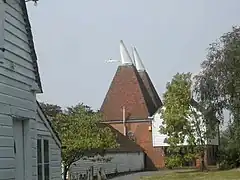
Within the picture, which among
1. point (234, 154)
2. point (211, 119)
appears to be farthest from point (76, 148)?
point (234, 154)

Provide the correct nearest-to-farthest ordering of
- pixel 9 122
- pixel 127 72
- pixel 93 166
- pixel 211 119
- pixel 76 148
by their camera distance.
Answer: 1. pixel 9 122
2. pixel 76 148
3. pixel 211 119
4. pixel 93 166
5. pixel 127 72

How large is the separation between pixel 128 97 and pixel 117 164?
25.2m

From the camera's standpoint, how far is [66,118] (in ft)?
121

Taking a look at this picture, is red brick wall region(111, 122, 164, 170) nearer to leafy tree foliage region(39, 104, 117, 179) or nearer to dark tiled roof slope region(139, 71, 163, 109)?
dark tiled roof slope region(139, 71, 163, 109)

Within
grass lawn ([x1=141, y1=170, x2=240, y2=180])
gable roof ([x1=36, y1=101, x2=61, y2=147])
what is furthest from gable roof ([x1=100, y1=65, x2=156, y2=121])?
gable roof ([x1=36, y1=101, x2=61, y2=147])

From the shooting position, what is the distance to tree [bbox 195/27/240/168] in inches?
1682

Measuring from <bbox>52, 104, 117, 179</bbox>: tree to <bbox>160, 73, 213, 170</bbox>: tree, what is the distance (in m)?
30.8

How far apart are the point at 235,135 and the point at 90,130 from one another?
11311mm

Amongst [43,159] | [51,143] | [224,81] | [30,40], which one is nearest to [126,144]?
[224,81]

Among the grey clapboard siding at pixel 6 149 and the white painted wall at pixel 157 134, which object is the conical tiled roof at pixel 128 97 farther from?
the grey clapboard siding at pixel 6 149

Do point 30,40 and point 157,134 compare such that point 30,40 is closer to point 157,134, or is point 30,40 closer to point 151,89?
point 157,134

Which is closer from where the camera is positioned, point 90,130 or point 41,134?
point 41,134

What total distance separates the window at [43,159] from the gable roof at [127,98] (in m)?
75.4

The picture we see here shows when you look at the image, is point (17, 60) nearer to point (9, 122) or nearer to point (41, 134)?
point (9, 122)
